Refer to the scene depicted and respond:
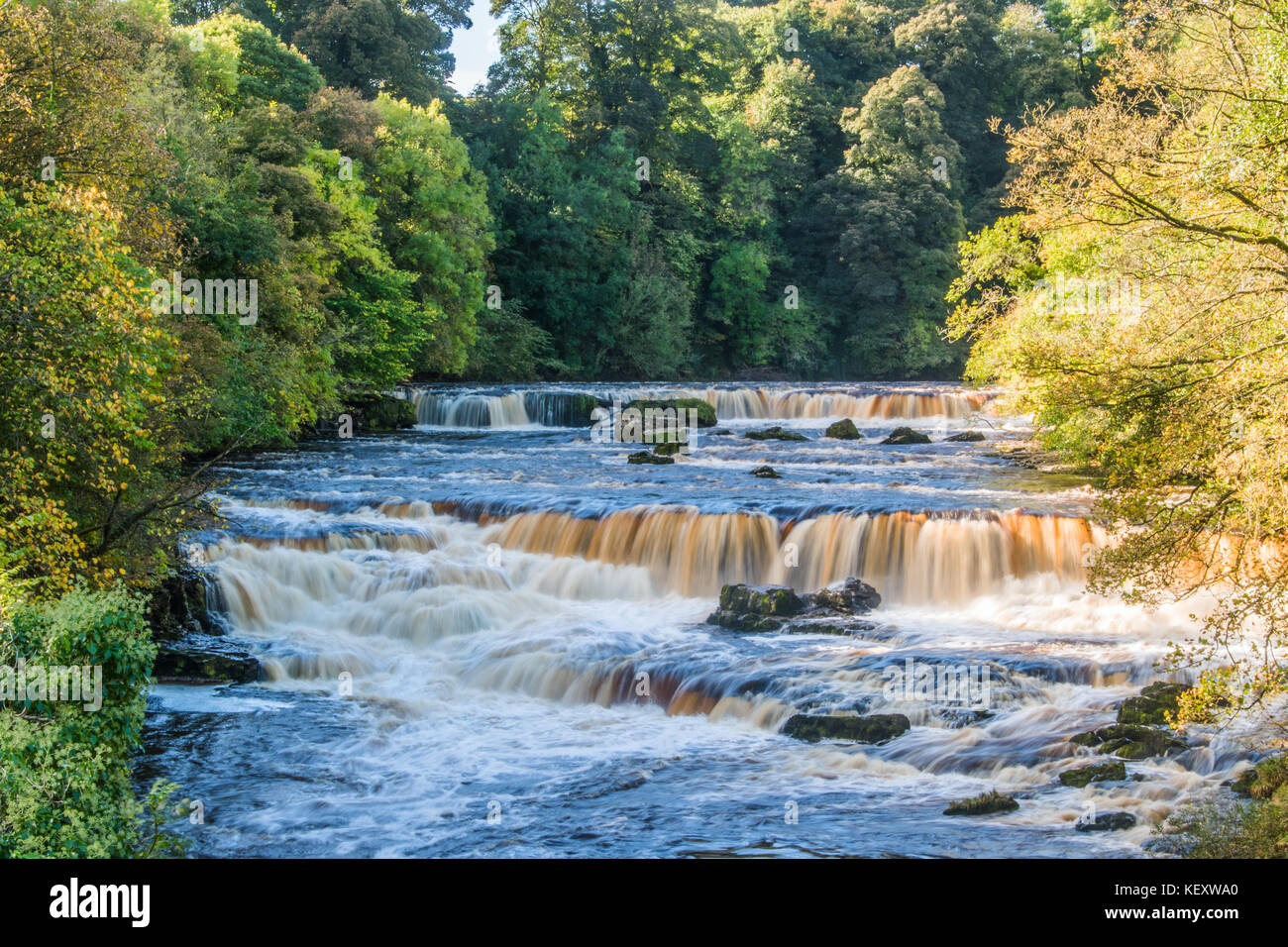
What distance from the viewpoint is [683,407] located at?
36.8m

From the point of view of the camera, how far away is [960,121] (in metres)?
61.5

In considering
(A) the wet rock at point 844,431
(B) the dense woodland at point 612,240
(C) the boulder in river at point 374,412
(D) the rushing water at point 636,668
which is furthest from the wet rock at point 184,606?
(A) the wet rock at point 844,431

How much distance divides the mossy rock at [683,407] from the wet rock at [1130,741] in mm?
25168

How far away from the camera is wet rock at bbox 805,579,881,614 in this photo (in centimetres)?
1702

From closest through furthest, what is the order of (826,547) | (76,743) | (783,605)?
(76,743), (783,605), (826,547)

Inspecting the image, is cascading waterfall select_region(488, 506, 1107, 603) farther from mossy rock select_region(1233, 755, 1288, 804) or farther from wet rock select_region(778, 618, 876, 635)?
mossy rock select_region(1233, 755, 1288, 804)

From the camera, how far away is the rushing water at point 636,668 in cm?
1030

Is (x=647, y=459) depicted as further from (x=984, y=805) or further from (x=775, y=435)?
(x=984, y=805)

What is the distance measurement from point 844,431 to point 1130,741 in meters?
22.5

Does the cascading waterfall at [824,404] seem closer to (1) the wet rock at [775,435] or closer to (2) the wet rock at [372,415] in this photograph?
(1) the wet rock at [775,435]

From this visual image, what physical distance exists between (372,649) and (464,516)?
215 inches

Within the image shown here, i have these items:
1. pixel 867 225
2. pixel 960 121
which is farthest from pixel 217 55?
pixel 960 121

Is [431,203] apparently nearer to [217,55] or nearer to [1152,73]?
[217,55]

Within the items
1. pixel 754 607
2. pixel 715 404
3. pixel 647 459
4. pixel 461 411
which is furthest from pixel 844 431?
pixel 754 607
